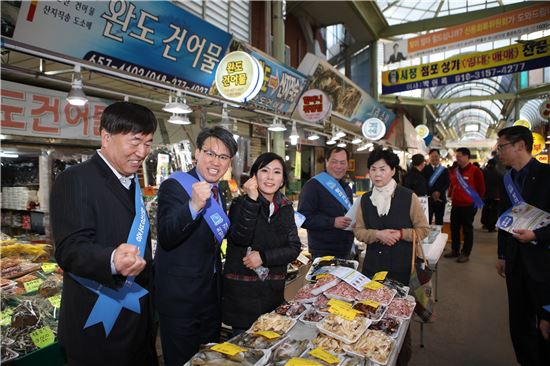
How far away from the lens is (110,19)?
4410 mm

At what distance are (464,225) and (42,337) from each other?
7.51 meters

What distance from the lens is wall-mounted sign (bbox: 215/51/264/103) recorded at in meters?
5.03

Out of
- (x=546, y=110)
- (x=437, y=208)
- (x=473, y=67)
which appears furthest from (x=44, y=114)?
(x=546, y=110)

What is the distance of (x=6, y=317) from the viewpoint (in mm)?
2436

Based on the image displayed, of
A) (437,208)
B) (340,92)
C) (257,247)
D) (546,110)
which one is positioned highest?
(340,92)

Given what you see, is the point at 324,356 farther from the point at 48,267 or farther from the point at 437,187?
the point at 437,187

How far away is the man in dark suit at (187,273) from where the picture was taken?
200 cm

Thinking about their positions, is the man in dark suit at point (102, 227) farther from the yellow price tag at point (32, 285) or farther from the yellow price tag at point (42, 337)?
the yellow price tag at point (32, 285)

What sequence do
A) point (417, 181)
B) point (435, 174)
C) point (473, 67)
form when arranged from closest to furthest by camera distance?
1. point (417, 181)
2. point (435, 174)
3. point (473, 67)

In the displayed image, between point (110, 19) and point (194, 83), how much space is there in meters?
1.88

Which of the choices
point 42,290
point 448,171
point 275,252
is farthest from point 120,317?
point 448,171

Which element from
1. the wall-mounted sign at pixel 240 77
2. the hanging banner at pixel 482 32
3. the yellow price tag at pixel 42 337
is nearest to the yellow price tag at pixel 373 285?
the yellow price tag at pixel 42 337

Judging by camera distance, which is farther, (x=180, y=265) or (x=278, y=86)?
(x=278, y=86)

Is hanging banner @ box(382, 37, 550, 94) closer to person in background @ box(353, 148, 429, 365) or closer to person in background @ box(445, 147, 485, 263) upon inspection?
person in background @ box(445, 147, 485, 263)
